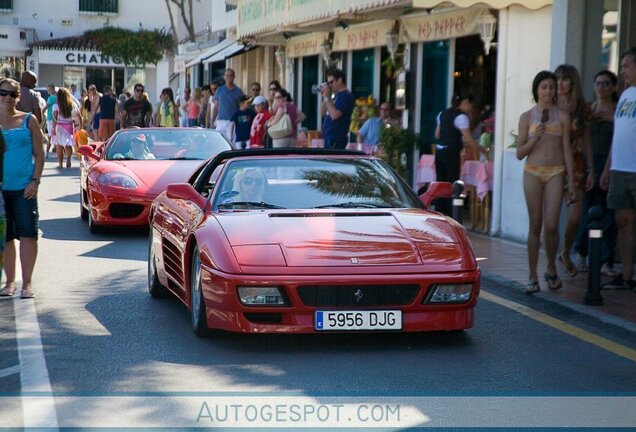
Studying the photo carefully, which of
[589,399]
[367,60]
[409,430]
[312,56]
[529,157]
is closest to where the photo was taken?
[409,430]

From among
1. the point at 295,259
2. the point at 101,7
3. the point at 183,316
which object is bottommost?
the point at 183,316

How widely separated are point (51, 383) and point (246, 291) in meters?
1.37

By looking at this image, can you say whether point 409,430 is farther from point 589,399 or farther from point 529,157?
point 529,157

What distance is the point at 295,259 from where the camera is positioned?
7.39 metres

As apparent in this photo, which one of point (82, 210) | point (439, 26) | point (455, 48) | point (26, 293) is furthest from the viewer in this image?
point (439, 26)

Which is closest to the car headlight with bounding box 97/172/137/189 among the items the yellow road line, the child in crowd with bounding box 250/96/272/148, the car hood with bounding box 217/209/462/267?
the yellow road line

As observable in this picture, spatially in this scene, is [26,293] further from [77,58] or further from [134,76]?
[134,76]

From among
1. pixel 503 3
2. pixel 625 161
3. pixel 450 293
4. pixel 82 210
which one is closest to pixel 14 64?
pixel 82 210

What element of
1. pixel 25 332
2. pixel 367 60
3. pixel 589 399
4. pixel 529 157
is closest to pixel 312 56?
pixel 367 60

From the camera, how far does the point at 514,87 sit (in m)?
15.3

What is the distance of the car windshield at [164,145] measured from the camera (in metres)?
15.7

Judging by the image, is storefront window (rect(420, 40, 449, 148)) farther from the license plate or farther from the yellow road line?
the license plate

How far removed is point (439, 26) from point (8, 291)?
34.5 feet

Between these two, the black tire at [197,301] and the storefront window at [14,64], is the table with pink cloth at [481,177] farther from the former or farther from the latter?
the storefront window at [14,64]
